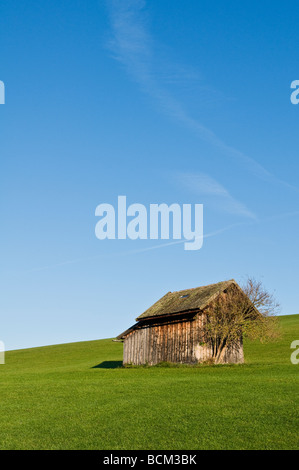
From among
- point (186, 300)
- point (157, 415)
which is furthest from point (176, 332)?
point (157, 415)

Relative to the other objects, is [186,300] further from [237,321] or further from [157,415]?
[157,415]

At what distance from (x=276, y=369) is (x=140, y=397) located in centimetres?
1493

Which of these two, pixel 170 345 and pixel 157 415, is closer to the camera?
pixel 157 415

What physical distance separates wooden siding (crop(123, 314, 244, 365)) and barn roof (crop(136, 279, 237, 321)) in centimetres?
96

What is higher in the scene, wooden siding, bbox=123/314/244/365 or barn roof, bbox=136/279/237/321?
barn roof, bbox=136/279/237/321

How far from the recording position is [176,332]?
3716 cm

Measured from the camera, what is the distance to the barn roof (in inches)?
1417

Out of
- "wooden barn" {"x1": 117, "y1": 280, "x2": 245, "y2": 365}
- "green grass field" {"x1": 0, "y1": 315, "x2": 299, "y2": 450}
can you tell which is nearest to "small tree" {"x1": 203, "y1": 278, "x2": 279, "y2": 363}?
"wooden barn" {"x1": 117, "y1": 280, "x2": 245, "y2": 365}

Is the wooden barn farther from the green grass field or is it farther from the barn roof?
the green grass field

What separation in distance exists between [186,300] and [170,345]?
13.6 feet

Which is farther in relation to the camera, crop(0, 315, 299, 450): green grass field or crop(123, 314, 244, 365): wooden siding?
crop(123, 314, 244, 365): wooden siding

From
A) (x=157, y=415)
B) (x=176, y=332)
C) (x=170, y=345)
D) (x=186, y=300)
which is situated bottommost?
(x=157, y=415)
